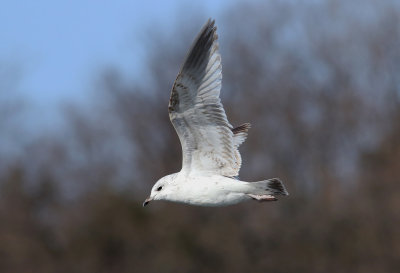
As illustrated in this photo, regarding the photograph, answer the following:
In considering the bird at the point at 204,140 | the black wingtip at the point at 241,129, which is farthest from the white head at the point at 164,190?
the black wingtip at the point at 241,129

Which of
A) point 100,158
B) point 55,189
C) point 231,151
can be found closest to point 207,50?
point 231,151

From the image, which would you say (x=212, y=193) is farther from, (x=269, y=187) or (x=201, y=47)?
(x=201, y=47)

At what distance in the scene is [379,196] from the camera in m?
19.5

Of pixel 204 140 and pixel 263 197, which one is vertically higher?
pixel 204 140

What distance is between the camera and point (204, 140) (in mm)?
8180

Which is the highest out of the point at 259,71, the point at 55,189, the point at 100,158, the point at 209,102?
the point at 259,71

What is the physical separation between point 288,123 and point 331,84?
1.89 metres

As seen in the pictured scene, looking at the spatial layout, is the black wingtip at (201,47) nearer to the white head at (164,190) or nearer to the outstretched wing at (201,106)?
the outstretched wing at (201,106)

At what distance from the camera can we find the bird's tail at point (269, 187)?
793 centimetres

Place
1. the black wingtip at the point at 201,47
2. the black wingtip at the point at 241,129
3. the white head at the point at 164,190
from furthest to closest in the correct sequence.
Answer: the black wingtip at the point at 241,129
the white head at the point at 164,190
the black wingtip at the point at 201,47

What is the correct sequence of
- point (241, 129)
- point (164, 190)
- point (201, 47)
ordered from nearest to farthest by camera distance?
point (201, 47), point (164, 190), point (241, 129)

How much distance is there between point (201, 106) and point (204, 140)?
381 mm

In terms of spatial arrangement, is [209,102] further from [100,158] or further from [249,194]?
[100,158]

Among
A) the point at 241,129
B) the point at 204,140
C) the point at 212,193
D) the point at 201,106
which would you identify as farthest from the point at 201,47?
the point at 241,129
